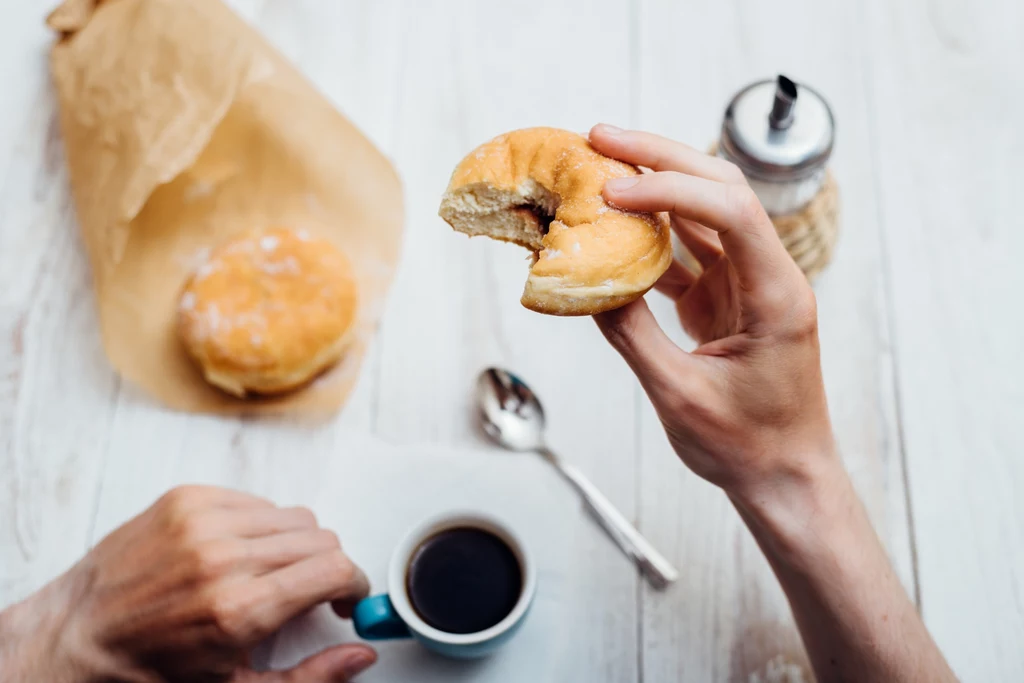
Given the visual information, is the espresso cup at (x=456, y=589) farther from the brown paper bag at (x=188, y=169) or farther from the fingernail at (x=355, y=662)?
the brown paper bag at (x=188, y=169)

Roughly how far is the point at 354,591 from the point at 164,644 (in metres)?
0.26

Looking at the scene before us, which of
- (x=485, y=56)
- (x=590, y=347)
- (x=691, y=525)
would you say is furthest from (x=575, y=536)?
(x=485, y=56)

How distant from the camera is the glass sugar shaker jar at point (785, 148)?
129 centimetres

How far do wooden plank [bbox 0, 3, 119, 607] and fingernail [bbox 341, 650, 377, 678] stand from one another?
51 centimetres

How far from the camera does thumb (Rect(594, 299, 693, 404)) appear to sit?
3.31 feet

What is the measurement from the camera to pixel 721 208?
95cm

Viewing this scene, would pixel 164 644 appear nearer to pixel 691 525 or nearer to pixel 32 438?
pixel 32 438

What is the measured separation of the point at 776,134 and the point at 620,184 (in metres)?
0.44

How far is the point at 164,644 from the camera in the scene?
1.16m

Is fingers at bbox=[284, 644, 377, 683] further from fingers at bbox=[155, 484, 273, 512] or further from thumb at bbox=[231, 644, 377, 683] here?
fingers at bbox=[155, 484, 273, 512]

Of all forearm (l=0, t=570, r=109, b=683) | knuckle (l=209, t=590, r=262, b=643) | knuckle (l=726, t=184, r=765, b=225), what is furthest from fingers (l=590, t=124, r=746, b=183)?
forearm (l=0, t=570, r=109, b=683)

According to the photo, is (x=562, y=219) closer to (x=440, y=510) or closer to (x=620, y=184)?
(x=620, y=184)

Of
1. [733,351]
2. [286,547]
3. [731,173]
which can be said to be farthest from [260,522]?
[731,173]

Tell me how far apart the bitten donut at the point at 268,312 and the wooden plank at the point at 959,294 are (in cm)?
98
